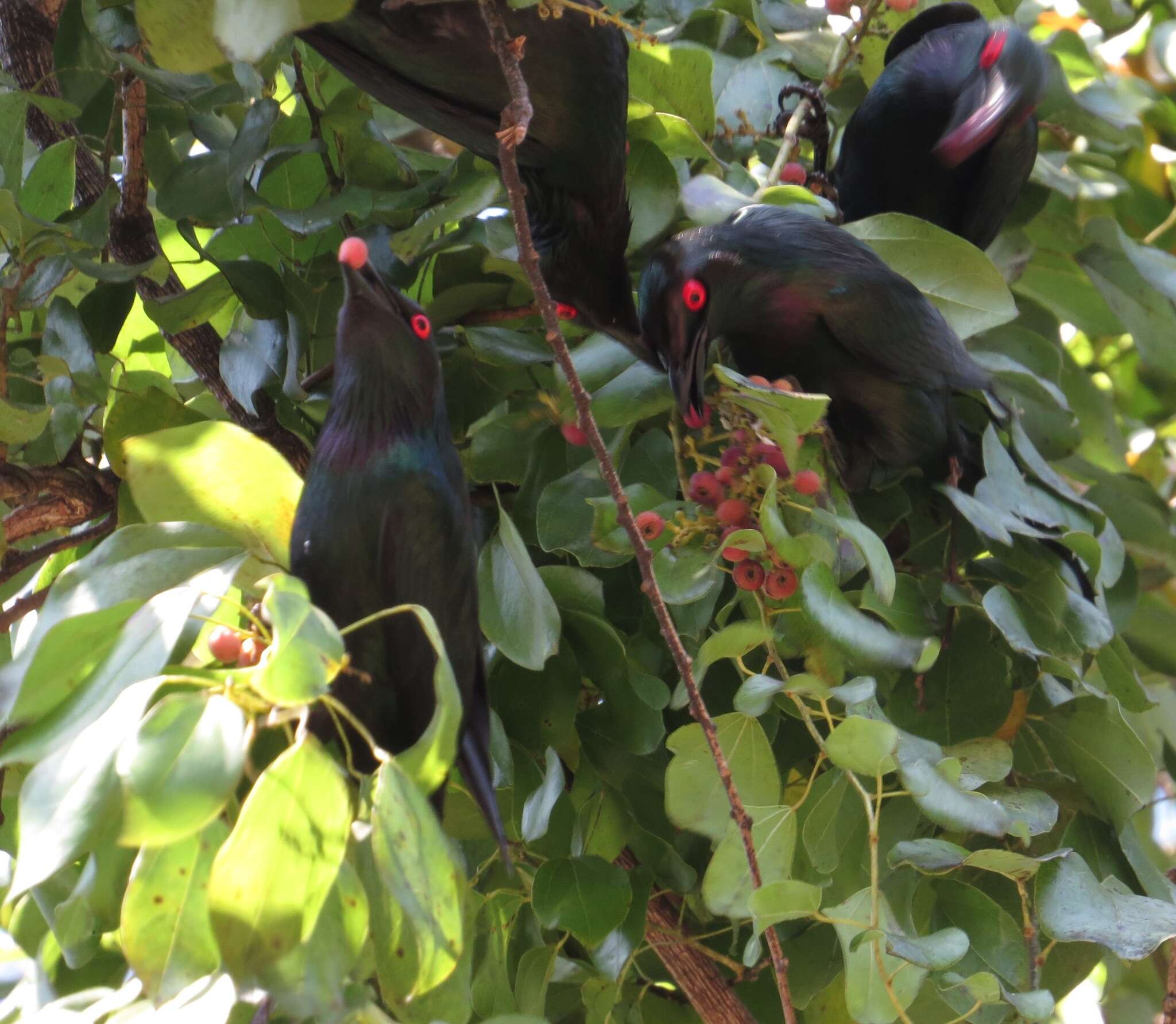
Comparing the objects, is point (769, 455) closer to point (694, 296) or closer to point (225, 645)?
point (694, 296)

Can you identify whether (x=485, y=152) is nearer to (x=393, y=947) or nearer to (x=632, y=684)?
(x=632, y=684)

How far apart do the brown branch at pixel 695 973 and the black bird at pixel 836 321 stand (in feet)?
1.40

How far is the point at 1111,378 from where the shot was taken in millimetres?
1854

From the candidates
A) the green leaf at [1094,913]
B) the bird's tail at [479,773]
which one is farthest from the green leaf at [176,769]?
the green leaf at [1094,913]

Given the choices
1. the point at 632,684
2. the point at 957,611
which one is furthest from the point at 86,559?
the point at 957,611

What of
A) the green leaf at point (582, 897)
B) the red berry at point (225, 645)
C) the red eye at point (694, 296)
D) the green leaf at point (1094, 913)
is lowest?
the green leaf at point (582, 897)

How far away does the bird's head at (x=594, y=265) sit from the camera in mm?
1077

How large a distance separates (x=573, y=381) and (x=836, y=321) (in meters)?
0.46

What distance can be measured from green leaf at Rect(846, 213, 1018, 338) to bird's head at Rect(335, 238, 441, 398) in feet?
1.71

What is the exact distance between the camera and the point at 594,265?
109 centimetres

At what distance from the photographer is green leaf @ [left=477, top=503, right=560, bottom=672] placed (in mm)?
811

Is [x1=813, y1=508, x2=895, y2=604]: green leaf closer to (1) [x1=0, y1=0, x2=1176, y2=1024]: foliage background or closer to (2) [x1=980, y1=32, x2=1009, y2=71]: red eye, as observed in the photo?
(1) [x1=0, y1=0, x2=1176, y2=1024]: foliage background

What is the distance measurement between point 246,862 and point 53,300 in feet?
2.30

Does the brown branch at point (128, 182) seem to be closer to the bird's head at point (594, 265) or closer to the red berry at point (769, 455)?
the bird's head at point (594, 265)
